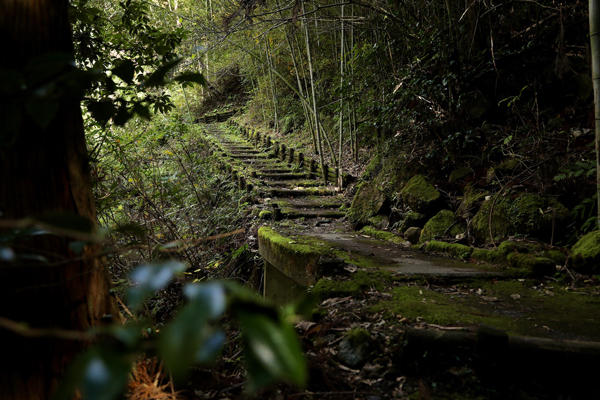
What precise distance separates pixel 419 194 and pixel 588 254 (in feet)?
6.49

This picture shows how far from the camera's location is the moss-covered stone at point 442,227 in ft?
12.8

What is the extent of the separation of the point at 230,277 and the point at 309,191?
2799 mm

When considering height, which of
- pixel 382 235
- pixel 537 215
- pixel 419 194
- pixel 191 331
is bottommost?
pixel 382 235

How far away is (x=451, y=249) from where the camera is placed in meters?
3.55

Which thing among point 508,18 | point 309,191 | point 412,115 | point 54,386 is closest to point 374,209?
point 412,115

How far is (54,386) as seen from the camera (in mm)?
1072

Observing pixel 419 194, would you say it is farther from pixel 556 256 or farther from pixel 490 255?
pixel 556 256

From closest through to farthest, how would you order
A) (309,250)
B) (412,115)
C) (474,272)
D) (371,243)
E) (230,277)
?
(474,272) → (309,250) → (371,243) → (230,277) → (412,115)

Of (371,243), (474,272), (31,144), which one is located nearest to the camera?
(31,144)

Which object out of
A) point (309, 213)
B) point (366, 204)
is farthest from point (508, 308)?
point (309, 213)

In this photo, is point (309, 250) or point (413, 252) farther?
point (413, 252)

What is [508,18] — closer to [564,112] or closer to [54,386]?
[564,112]

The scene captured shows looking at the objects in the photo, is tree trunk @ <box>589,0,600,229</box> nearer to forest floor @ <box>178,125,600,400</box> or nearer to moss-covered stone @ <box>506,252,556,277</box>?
moss-covered stone @ <box>506,252,556,277</box>

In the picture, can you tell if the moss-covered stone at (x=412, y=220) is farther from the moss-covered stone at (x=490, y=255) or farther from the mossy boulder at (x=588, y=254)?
the mossy boulder at (x=588, y=254)
